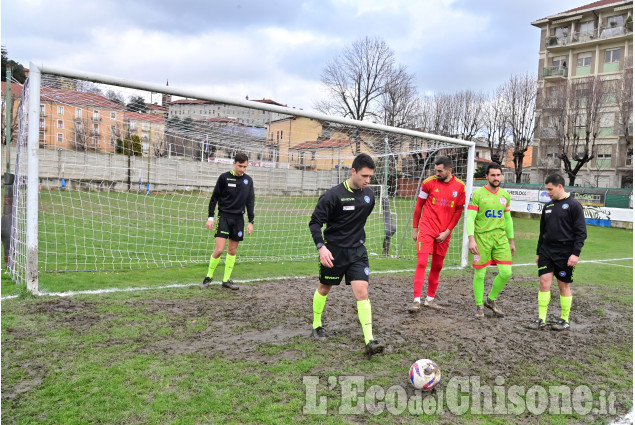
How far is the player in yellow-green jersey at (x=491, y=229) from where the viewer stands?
5957 mm

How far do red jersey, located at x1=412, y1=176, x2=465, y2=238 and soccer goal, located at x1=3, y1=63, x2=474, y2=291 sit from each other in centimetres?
283

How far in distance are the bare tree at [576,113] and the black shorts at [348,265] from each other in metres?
37.9

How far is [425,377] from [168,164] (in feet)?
31.2

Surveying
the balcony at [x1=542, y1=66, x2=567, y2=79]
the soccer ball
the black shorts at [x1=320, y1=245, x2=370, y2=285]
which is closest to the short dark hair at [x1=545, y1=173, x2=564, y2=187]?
the black shorts at [x1=320, y1=245, x2=370, y2=285]

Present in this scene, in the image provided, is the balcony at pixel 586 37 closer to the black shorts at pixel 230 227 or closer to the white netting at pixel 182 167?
the white netting at pixel 182 167

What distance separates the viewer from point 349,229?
4699mm

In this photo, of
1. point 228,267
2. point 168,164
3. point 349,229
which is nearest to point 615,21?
point 168,164

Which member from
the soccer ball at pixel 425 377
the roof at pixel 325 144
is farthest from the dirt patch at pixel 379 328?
the roof at pixel 325 144

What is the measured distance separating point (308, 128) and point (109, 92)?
4.13m

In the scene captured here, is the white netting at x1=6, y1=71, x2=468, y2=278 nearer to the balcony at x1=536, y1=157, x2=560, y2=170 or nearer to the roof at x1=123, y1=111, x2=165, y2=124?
the roof at x1=123, y1=111, x2=165, y2=124

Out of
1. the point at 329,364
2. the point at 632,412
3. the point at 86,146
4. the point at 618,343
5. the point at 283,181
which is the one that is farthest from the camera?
the point at 283,181

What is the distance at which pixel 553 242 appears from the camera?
5.54 metres

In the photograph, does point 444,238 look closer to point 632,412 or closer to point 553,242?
point 553,242

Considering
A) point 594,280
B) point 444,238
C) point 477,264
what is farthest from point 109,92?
point 594,280
